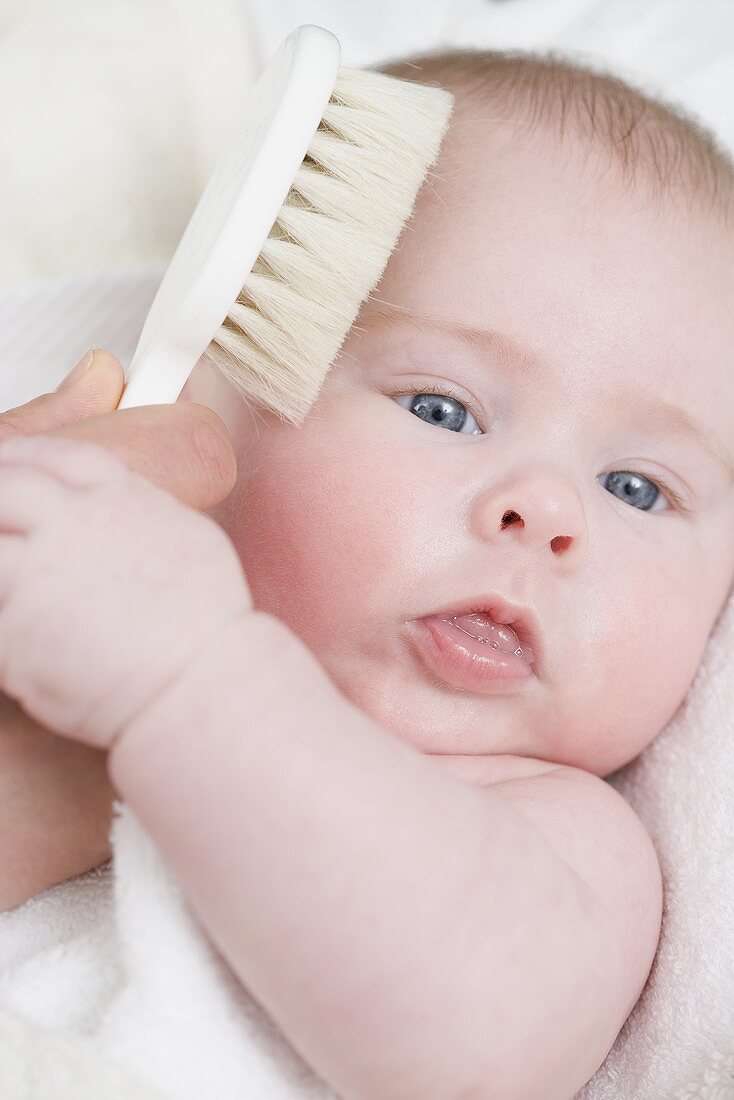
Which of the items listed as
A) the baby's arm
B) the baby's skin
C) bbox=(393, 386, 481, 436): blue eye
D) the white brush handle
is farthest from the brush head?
the baby's arm

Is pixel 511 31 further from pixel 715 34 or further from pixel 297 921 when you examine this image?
pixel 297 921

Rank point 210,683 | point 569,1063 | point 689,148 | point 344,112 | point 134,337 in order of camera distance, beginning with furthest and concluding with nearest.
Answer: point 134,337 < point 689,148 < point 344,112 < point 569,1063 < point 210,683

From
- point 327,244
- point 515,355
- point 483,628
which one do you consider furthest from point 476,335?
point 483,628

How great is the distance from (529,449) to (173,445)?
0.37m

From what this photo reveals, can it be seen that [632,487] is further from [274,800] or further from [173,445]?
[274,800]

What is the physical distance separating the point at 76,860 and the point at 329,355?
0.55 m

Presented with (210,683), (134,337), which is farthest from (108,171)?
(210,683)

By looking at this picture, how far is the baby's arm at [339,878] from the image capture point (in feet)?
2.38

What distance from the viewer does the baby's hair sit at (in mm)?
1255

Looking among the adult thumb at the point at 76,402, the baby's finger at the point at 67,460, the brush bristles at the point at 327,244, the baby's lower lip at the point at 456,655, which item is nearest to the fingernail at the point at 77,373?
the adult thumb at the point at 76,402

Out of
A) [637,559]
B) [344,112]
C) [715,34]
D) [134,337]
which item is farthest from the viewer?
[715,34]

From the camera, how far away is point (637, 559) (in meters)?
1.16

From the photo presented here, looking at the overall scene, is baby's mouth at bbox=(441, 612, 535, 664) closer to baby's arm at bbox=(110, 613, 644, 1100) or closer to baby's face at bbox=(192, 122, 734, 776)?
baby's face at bbox=(192, 122, 734, 776)

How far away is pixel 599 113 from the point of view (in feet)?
4.25
